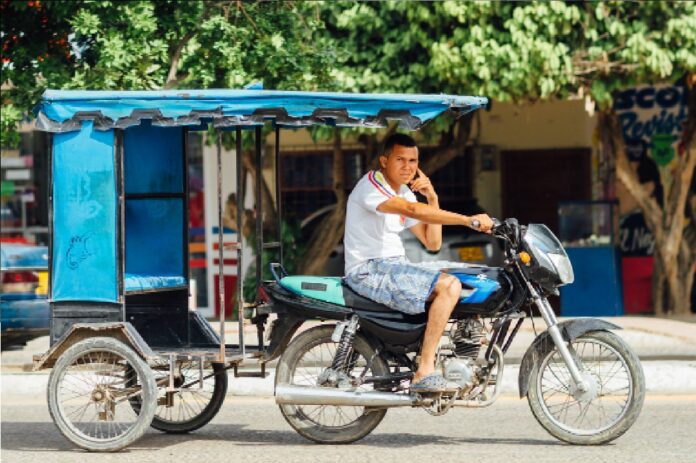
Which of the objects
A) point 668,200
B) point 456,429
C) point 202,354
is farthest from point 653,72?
point 202,354

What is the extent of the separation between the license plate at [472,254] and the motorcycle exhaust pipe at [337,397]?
9.29m

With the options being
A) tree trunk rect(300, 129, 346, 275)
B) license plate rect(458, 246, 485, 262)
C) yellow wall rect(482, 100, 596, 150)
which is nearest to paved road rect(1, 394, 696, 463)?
license plate rect(458, 246, 485, 262)

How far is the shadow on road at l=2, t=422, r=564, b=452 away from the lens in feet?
27.7

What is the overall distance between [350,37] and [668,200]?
15.1 ft

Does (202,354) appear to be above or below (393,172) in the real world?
below

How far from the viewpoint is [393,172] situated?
827cm

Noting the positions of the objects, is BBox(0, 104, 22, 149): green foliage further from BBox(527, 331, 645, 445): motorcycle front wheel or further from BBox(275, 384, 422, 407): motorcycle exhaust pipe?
BBox(527, 331, 645, 445): motorcycle front wheel

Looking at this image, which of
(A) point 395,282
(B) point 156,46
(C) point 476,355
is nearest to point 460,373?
(C) point 476,355

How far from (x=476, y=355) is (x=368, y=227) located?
0.97 meters

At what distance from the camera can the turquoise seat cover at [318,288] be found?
26.9ft

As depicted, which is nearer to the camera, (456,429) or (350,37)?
(456,429)

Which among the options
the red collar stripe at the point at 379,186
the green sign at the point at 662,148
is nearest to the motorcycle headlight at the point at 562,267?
the red collar stripe at the point at 379,186

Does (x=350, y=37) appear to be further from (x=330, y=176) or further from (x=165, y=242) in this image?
(x=165, y=242)

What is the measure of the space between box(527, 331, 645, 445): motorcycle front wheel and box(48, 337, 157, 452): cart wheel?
2.26 m
